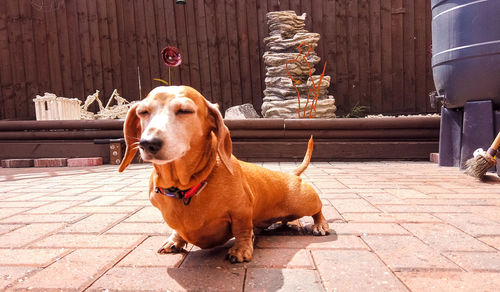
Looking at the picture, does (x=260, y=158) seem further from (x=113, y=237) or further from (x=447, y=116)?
(x=113, y=237)

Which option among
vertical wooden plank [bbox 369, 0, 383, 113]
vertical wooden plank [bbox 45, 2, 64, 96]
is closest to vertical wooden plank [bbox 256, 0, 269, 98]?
vertical wooden plank [bbox 369, 0, 383, 113]

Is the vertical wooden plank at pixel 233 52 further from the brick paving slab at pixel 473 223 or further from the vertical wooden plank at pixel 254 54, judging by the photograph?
the brick paving slab at pixel 473 223

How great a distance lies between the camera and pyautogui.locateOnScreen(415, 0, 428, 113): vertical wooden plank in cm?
684

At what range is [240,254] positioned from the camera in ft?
5.00

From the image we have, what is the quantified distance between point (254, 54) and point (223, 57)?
636 mm

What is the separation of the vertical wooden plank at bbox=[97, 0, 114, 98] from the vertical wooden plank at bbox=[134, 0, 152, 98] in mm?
608

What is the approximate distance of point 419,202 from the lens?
8.63ft

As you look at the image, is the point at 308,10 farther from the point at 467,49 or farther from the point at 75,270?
the point at 75,270

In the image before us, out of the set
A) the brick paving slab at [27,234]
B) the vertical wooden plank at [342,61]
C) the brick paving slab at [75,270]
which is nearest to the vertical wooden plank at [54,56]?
the vertical wooden plank at [342,61]

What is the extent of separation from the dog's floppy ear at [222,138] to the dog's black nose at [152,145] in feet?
0.99

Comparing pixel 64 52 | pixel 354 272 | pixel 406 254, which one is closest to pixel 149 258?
pixel 354 272

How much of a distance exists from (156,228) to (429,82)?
6519 millimetres

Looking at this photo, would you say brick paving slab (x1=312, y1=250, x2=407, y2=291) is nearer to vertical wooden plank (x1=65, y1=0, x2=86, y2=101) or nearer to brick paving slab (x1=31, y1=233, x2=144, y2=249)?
brick paving slab (x1=31, y1=233, x2=144, y2=249)

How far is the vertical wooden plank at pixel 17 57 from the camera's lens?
7133 mm
